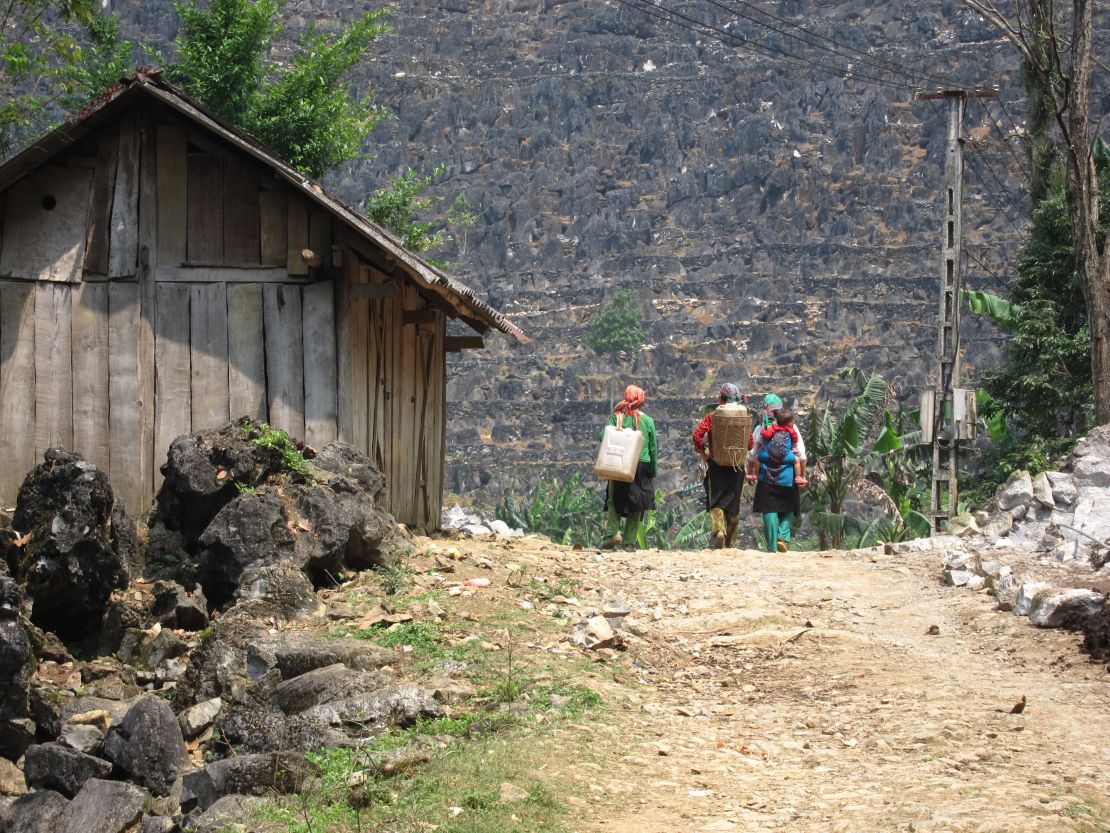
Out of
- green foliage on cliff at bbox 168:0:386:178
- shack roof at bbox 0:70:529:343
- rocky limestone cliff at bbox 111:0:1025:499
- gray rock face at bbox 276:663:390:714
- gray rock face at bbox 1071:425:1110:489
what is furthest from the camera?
rocky limestone cliff at bbox 111:0:1025:499

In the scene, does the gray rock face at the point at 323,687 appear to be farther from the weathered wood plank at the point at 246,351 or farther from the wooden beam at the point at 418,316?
the wooden beam at the point at 418,316

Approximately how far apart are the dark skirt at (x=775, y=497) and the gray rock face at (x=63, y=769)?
6794 millimetres

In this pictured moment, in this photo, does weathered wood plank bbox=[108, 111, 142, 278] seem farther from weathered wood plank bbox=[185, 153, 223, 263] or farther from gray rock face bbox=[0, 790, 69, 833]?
gray rock face bbox=[0, 790, 69, 833]

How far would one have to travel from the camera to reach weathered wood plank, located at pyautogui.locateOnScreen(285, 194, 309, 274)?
998 centimetres

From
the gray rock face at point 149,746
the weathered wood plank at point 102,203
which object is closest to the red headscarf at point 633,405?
the weathered wood plank at point 102,203

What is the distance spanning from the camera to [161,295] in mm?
9961

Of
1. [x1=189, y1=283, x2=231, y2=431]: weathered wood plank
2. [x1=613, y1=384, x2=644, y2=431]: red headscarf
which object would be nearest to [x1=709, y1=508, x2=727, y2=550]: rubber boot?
[x1=613, y1=384, x2=644, y2=431]: red headscarf

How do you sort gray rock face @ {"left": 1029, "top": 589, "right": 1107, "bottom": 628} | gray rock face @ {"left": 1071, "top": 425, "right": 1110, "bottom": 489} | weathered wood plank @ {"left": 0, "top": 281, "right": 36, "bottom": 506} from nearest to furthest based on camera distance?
gray rock face @ {"left": 1029, "top": 589, "right": 1107, "bottom": 628} → weathered wood plank @ {"left": 0, "top": 281, "right": 36, "bottom": 506} → gray rock face @ {"left": 1071, "top": 425, "right": 1110, "bottom": 489}

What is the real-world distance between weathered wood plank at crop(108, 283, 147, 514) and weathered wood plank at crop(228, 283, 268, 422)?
660 millimetres

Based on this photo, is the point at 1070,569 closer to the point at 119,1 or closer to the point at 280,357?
the point at 280,357

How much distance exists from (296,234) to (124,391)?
1645 mm

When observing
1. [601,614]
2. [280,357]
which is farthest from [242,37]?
[601,614]

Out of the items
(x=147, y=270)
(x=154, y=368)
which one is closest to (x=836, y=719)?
(x=154, y=368)

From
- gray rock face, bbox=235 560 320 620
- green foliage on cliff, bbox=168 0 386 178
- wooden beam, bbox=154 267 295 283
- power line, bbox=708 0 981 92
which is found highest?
power line, bbox=708 0 981 92
